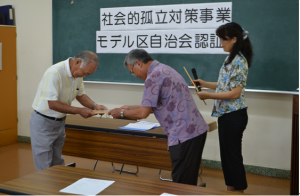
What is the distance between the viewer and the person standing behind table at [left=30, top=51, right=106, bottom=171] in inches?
98.7

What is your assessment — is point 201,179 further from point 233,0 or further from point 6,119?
point 6,119

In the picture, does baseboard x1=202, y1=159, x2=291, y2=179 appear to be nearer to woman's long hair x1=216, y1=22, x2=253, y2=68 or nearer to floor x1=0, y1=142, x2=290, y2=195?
floor x1=0, y1=142, x2=290, y2=195

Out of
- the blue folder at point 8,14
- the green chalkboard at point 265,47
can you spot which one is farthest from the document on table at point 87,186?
the blue folder at point 8,14

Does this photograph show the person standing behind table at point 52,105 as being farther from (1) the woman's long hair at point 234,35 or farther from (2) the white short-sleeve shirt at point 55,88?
(1) the woman's long hair at point 234,35

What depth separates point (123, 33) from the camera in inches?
178

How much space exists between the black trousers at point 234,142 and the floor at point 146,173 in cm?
86

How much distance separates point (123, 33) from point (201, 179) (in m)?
2.34

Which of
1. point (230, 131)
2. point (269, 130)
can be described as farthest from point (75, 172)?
Answer: point (269, 130)

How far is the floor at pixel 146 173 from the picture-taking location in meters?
3.56

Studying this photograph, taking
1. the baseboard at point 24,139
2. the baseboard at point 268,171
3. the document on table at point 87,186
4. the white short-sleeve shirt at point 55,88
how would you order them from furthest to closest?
the baseboard at point 24,139 → the baseboard at point 268,171 → the white short-sleeve shirt at point 55,88 → the document on table at point 87,186

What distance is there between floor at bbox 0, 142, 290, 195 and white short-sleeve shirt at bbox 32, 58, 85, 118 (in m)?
1.60

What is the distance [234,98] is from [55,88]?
1.51m

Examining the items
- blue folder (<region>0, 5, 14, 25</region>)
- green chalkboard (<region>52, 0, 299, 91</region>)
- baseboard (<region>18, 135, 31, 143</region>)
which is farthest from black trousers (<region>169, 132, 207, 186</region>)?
blue folder (<region>0, 5, 14, 25</region>)

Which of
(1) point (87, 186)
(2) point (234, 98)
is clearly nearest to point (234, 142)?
(2) point (234, 98)
